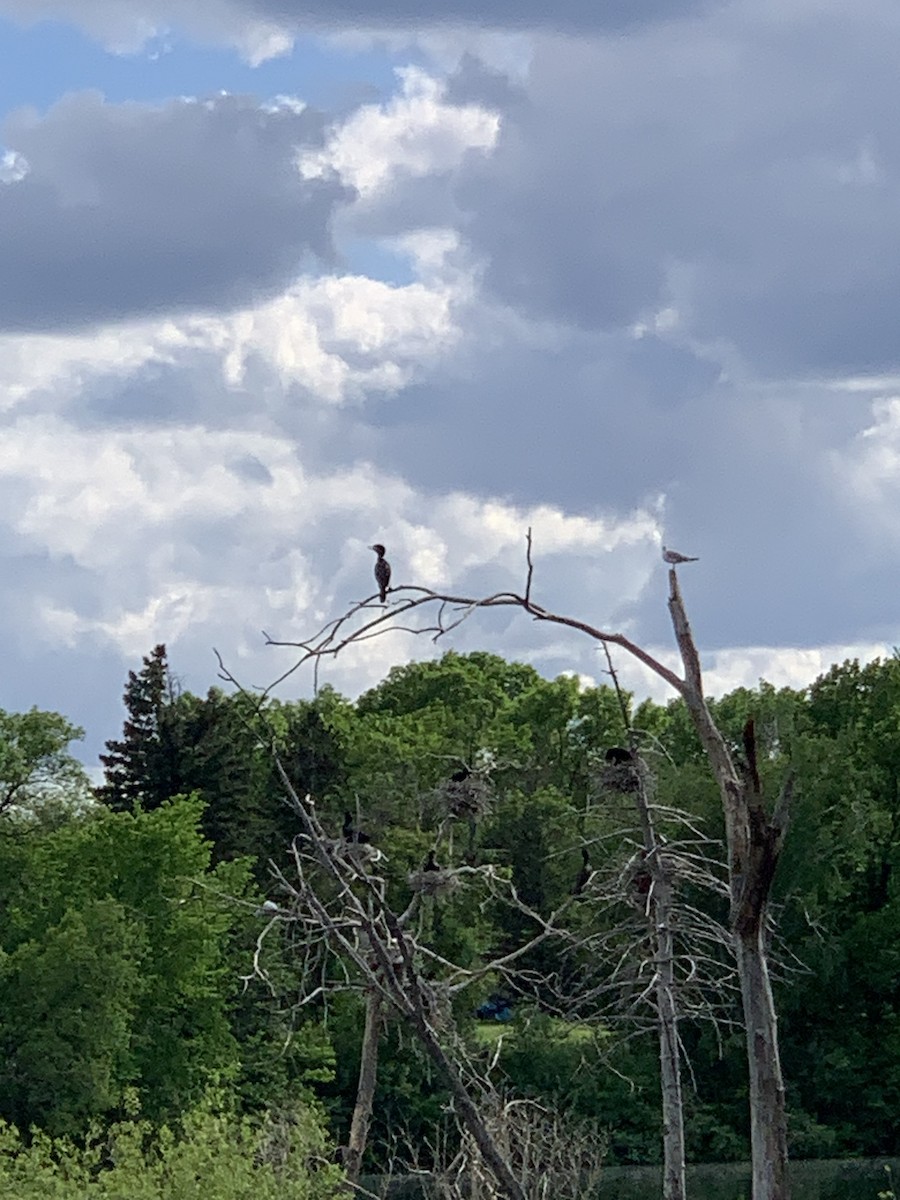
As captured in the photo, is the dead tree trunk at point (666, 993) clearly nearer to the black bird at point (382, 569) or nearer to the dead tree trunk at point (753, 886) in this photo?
the black bird at point (382, 569)

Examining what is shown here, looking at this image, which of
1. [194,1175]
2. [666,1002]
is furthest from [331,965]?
[666,1002]

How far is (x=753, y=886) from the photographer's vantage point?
666 cm

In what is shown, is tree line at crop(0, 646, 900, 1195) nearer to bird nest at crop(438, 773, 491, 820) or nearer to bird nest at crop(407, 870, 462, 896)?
bird nest at crop(438, 773, 491, 820)

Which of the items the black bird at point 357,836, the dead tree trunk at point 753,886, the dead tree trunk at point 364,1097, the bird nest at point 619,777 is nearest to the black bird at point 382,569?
the black bird at point 357,836

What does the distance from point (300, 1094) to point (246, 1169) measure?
22.0m

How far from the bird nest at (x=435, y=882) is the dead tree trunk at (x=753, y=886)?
5.78m

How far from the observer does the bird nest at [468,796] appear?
18.8m

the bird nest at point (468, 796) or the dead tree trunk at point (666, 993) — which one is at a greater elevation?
the bird nest at point (468, 796)

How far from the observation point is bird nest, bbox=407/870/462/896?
1363cm

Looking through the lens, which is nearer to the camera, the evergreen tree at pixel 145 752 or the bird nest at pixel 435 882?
the bird nest at pixel 435 882

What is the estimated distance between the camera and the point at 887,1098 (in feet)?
176

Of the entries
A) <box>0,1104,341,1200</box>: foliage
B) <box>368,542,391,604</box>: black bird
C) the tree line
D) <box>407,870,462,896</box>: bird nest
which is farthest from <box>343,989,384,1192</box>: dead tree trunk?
<box>368,542,391,604</box>: black bird

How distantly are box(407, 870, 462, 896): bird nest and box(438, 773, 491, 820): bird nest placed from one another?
1.37 meters

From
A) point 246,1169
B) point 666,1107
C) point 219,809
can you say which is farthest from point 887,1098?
point 666,1107
